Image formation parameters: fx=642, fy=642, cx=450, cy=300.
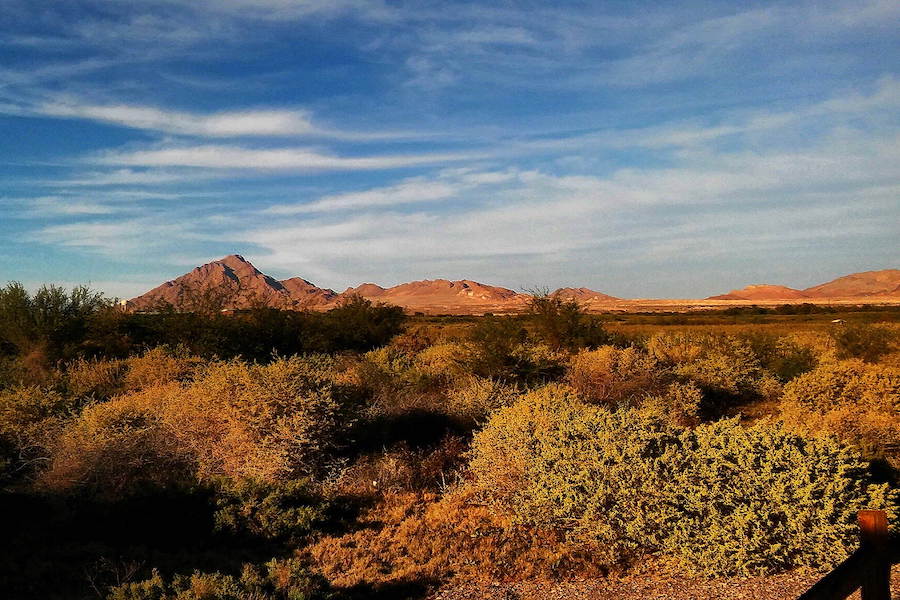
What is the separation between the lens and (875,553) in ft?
10.5

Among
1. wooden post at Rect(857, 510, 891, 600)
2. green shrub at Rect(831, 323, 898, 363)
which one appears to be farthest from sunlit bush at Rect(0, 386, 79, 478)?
green shrub at Rect(831, 323, 898, 363)

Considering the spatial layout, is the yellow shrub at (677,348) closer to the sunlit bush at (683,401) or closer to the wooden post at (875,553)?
the sunlit bush at (683,401)

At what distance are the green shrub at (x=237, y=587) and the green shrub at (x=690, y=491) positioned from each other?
286 cm

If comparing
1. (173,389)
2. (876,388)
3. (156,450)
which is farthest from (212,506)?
(876,388)

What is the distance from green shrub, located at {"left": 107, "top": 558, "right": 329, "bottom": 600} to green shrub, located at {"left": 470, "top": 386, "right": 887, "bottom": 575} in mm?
2860

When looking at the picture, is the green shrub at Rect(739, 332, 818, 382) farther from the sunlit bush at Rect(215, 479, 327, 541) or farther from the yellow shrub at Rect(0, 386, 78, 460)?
the yellow shrub at Rect(0, 386, 78, 460)

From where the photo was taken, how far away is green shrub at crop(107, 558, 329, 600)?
233 inches

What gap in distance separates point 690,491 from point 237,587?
4.71 metres

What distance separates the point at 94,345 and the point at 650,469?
59.9ft

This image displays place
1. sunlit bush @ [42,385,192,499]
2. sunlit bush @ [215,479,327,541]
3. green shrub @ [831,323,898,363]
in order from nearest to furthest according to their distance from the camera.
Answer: sunlit bush @ [215,479,327,541] < sunlit bush @ [42,385,192,499] < green shrub @ [831,323,898,363]

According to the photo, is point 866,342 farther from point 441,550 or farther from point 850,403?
point 441,550

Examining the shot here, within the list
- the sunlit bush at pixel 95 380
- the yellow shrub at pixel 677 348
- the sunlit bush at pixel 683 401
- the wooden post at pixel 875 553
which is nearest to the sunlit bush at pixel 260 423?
the sunlit bush at pixel 95 380

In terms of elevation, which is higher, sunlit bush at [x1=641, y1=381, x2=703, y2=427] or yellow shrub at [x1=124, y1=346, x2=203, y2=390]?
yellow shrub at [x1=124, y1=346, x2=203, y2=390]

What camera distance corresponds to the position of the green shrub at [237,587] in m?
5.92
